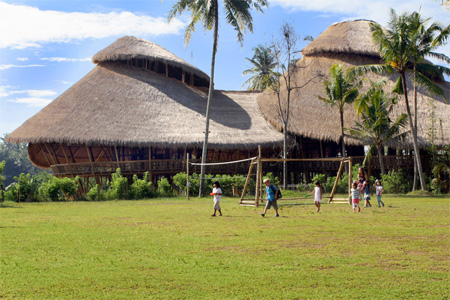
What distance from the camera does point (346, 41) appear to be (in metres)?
40.5

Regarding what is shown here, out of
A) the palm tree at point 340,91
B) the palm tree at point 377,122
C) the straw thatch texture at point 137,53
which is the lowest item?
the palm tree at point 377,122

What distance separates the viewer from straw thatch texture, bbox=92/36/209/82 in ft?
128

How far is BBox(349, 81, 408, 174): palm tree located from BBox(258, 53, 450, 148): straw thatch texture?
32.1 inches

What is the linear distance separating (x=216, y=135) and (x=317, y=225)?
20685 mm

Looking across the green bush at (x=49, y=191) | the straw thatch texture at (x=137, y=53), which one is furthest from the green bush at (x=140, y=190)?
the straw thatch texture at (x=137, y=53)

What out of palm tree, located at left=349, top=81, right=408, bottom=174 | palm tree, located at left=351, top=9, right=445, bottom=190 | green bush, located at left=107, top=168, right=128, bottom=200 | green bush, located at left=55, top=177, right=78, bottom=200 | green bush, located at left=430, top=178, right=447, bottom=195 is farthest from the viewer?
palm tree, located at left=349, top=81, right=408, bottom=174

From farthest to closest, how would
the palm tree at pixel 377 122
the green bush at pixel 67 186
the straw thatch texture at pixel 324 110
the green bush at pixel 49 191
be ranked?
the straw thatch texture at pixel 324 110 → the palm tree at pixel 377 122 → the green bush at pixel 67 186 → the green bush at pixel 49 191

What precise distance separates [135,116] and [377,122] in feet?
50.5

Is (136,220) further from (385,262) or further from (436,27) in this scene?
(436,27)

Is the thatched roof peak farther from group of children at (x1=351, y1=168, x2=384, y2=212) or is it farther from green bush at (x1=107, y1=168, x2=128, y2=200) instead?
green bush at (x1=107, y1=168, x2=128, y2=200)

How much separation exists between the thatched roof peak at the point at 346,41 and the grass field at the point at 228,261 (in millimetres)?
28292

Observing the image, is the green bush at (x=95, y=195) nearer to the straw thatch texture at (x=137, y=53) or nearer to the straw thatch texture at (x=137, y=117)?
the straw thatch texture at (x=137, y=117)

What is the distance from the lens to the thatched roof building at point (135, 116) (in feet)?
103

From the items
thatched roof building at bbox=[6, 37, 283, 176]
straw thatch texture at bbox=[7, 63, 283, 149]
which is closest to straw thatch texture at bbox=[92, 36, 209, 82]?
thatched roof building at bbox=[6, 37, 283, 176]
